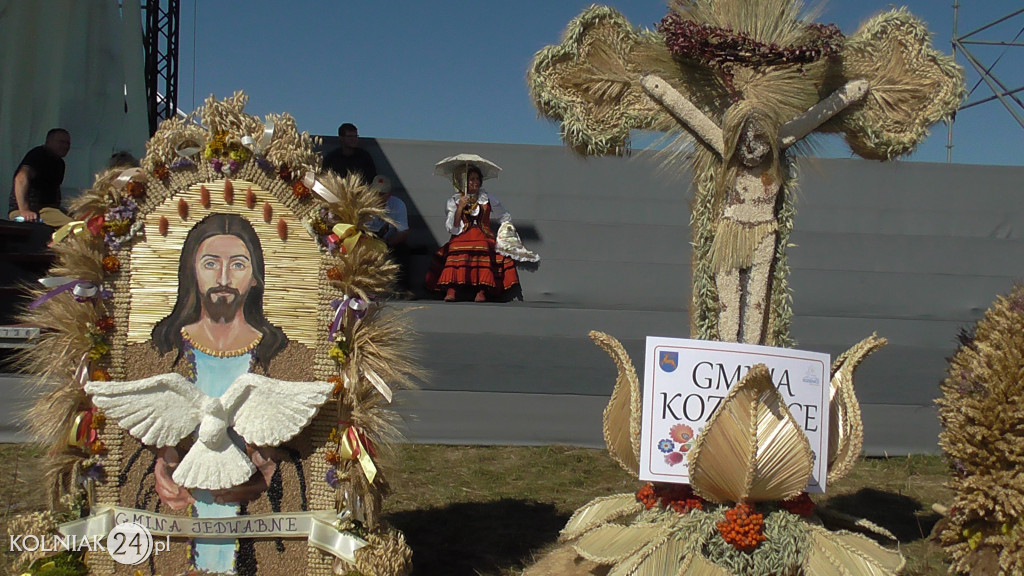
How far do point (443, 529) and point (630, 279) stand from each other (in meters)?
3.34

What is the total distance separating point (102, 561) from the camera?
288 centimetres

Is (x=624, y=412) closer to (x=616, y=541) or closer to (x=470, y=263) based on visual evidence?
(x=616, y=541)

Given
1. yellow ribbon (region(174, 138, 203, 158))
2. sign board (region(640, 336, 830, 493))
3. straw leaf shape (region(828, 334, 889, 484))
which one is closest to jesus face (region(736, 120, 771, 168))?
sign board (region(640, 336, 830, 493))

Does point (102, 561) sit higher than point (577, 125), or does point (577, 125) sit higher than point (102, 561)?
point (577, 125)

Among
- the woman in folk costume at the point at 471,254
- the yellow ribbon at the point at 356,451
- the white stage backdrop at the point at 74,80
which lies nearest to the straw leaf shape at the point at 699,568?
the yellow ribbon at the point at 356,451

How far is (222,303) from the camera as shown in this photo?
290cm

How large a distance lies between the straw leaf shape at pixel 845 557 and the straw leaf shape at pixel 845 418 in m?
0.25

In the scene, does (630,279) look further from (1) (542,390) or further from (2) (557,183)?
(1) (542,390)

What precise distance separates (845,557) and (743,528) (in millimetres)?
404

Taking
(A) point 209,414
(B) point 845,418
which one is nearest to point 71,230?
(A) point 209,414

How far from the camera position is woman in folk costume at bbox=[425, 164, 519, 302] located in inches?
251

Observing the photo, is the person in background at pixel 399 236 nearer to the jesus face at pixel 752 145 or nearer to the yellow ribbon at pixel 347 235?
the yellow ribbon at pixel 347 235

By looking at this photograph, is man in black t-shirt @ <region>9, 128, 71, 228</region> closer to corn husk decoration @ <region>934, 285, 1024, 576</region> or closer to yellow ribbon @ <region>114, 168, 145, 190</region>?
yellow ribbon @ <region>114, 168, 145, 190</region>

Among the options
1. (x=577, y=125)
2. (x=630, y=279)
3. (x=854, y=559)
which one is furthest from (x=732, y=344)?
(x=630, y=279)
